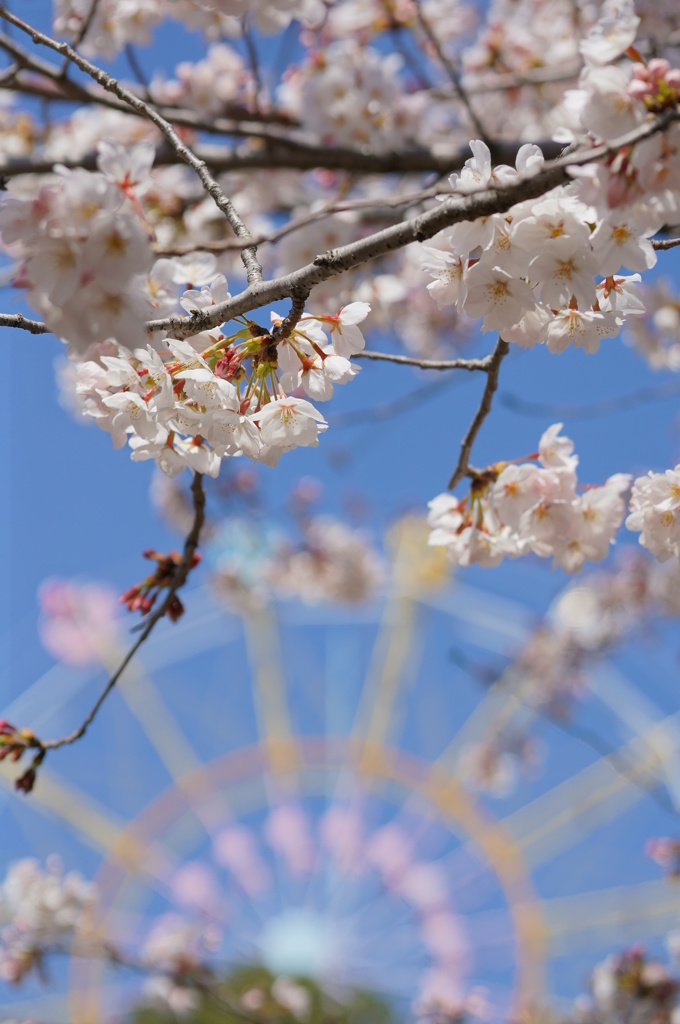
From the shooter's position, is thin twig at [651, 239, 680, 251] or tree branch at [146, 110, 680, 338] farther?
thin twig at [651, 239, 680, 251]

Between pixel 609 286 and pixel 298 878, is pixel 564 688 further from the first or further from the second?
pixel 609 286

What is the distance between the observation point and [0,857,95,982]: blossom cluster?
282 centimetres

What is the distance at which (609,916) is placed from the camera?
7.15 metres

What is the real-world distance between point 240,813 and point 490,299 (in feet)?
26.7

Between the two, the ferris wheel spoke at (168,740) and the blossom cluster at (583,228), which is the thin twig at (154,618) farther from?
the ferris wheel spoke at (168,740)

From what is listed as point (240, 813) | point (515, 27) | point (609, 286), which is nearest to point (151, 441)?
point (609, 286)

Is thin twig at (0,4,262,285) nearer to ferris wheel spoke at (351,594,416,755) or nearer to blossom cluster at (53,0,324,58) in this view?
blossom cluster at (53,0,324,58)

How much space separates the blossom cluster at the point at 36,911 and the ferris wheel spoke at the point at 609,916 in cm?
540

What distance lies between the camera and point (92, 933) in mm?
3012

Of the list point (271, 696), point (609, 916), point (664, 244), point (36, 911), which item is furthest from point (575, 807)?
point (664, 244)

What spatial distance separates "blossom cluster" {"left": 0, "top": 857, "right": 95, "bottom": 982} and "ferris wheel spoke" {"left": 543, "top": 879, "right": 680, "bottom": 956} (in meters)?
5.40

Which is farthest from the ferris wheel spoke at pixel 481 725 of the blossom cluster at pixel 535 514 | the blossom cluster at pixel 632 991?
the blossom cluster at pixel 535 514

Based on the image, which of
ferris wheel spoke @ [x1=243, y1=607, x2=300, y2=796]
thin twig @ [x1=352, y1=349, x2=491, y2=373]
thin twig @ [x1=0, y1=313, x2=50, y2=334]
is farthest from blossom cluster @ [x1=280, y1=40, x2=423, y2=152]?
ferris wheel spoke @ [x1=243, y1=607, x2=300, y2=796]

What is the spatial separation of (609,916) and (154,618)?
285 inches
